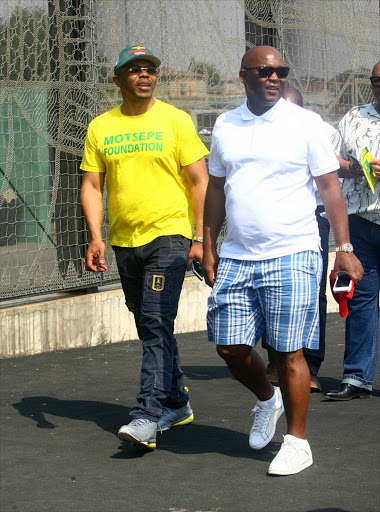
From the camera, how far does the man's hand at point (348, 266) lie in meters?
4.79

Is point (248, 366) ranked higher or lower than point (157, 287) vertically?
lower

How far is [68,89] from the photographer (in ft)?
26.9

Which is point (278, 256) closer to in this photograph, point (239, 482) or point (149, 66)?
point (239, 482)

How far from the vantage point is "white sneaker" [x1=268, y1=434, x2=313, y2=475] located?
4.66 metres

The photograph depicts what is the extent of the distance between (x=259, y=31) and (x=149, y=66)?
4.83 metres

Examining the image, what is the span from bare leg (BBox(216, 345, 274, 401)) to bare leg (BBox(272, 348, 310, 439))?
20cm

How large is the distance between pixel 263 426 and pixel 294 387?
42 cm

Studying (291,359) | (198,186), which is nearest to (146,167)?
(198,186)

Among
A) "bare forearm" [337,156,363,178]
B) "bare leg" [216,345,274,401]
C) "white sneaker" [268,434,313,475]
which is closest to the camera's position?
"white sneaker" [268,434,313,475]

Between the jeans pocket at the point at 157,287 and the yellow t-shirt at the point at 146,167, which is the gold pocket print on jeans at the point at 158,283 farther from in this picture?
the yellow t-shirt at the point at 146,167

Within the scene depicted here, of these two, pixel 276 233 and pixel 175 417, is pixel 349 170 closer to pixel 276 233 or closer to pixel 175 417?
pixel 276 233

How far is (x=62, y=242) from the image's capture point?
832 centimetres

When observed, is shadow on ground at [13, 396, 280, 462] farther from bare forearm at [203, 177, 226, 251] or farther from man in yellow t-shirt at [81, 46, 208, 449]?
bare forearm at [203, 177, 226, 251]

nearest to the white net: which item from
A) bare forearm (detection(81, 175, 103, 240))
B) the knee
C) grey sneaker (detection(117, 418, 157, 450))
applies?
bare forearm (detection(81, 175, 103, 240))
